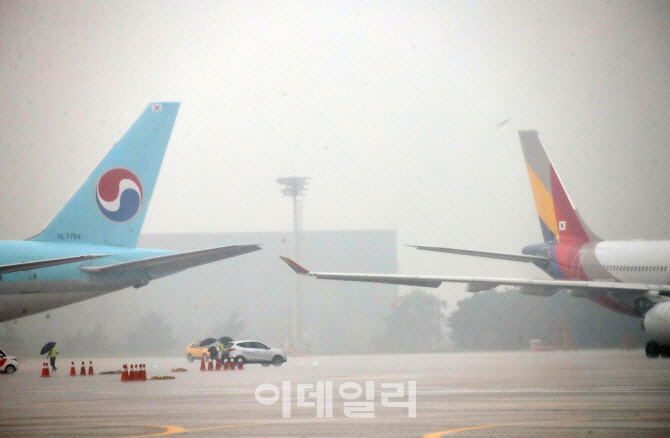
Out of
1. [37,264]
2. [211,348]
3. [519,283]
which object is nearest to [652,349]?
[519,283]

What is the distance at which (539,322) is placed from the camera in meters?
54.3

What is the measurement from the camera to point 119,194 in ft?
93.1

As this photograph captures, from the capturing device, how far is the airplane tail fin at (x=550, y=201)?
36.5m

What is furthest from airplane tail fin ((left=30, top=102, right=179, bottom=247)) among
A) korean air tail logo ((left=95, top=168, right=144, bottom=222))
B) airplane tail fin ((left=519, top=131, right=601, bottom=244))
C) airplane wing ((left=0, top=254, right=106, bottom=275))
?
airplane tail fin ((left=519, top=131, right=601, bottom=244))

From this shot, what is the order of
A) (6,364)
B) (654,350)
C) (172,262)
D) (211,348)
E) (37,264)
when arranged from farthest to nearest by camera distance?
1. (211,348)
2. (6,364)
3. (654,350)
4. (172,262)
5. (37,264)

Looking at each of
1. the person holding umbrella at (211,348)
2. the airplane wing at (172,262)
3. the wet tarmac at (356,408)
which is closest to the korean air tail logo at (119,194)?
the airplane wing at (172,262)

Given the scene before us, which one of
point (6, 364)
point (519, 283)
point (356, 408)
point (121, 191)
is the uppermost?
point (121, 191)

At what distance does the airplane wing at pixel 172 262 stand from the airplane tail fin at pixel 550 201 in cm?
1922

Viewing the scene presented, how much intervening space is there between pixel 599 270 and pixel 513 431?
24.7 meters

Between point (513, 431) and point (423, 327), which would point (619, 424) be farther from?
point (423, 327)

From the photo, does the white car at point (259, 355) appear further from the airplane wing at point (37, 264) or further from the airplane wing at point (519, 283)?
Result: the airplane wing at point (37, 264)

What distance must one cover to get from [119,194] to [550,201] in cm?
2122

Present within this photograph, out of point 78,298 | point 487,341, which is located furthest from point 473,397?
point 487,341

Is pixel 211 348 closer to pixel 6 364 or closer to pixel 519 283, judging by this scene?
pixel 6 364
